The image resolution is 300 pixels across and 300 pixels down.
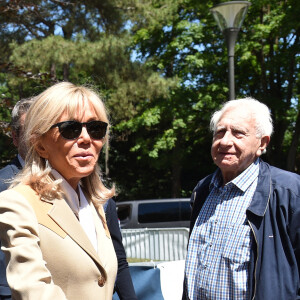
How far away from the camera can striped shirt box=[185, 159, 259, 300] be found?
2496 mm

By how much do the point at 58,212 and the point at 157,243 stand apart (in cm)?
807

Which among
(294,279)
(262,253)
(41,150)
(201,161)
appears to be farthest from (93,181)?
(201,161)

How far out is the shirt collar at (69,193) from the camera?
1.72 m

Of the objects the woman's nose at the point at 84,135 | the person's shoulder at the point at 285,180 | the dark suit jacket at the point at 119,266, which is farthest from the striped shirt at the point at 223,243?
the woman's nose at the point at 84,135

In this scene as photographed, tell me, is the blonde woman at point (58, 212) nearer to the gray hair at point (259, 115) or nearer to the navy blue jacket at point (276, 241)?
the navy blue jacket at point (276, 241)

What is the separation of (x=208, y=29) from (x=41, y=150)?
15.8 m

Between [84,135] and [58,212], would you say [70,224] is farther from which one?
[84,135]

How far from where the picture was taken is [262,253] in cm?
238

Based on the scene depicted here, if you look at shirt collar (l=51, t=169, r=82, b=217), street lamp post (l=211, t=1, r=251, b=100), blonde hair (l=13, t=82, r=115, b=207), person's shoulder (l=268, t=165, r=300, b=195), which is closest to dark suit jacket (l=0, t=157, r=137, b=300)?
shirt collar (l=51, t=169, r=82, b=217)

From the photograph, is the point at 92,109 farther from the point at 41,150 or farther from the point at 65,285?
the point at 65,285

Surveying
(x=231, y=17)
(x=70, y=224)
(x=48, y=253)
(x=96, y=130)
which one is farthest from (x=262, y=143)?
(x=231, y=17)

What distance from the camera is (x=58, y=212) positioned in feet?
5.25

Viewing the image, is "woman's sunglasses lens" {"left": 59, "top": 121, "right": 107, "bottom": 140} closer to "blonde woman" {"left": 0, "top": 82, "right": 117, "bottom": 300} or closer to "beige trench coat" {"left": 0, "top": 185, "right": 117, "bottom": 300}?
"blonde woman" {"left": 0, "top": 82, "right": 117, "bottom": 300}

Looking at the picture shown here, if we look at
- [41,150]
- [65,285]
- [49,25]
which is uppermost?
[49,25]
